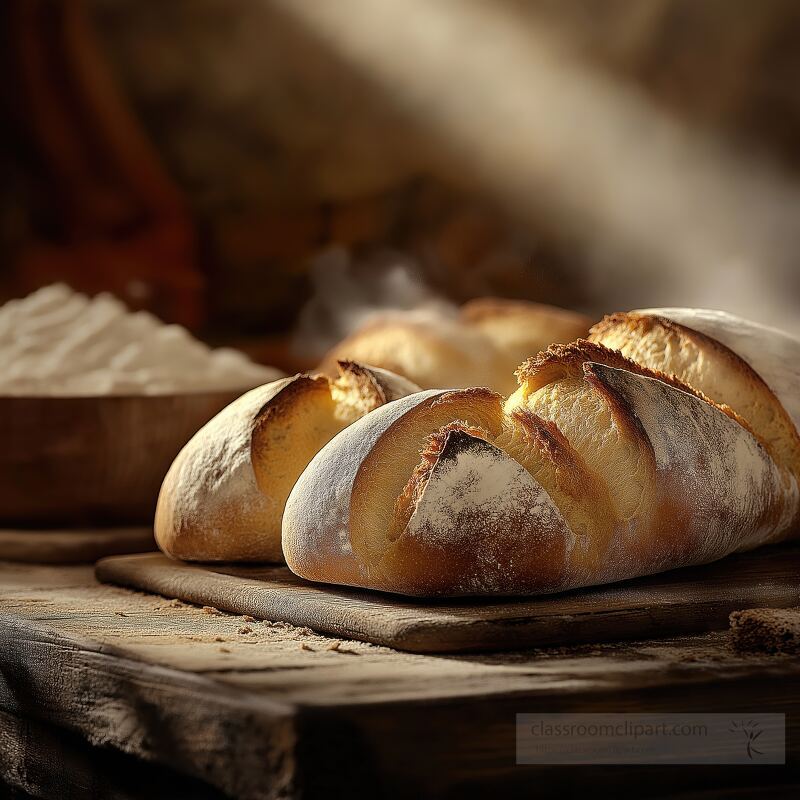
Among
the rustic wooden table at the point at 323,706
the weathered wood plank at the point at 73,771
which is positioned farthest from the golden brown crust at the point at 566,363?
the weathered wood plank at the point at 73,771

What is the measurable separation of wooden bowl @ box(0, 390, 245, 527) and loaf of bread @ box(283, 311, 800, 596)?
0.65 m

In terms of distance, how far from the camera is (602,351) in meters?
1.42

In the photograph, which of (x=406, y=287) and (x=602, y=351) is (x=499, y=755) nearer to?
(x=602, y=351)

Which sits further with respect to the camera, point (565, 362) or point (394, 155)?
point (394, 155)

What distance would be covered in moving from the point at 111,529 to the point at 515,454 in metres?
0.91

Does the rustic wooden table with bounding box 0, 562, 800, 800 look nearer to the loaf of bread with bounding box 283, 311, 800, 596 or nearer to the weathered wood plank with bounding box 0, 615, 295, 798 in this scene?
the weathered wood plank with bounding box 0, 615, 295, 798

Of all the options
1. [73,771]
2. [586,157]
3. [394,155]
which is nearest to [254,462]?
[73,771]

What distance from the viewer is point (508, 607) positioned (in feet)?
3.86

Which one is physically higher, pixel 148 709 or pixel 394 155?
pixel 394 155

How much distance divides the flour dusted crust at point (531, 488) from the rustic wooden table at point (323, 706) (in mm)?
110

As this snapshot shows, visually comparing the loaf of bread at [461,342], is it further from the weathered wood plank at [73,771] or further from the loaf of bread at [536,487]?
the weathered wood plank at [73,771]

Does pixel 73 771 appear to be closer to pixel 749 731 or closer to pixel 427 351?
pixel 749 731

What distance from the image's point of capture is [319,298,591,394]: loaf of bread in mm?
1988

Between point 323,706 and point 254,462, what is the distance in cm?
65
